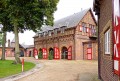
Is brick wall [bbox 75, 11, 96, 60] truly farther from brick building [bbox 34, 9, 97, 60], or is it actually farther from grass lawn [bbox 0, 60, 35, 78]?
grass lawn [bbox 0, 60, 35, 78]

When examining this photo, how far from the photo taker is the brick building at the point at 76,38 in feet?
126

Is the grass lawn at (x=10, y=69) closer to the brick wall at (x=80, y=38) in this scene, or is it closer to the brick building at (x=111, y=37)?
the brick building at (x=111, y=37)

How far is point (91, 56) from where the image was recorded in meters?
37.5

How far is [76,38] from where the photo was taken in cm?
3872

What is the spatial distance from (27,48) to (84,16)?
3654 centimetres

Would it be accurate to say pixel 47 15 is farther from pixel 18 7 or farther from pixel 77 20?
pixel 77 20

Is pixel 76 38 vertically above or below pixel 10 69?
above

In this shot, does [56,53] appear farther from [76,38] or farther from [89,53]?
[89,53]

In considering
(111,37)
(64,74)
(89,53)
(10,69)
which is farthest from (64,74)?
(89,53)

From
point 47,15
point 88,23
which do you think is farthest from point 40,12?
point 88,23

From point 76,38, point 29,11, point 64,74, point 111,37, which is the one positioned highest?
point 29,11

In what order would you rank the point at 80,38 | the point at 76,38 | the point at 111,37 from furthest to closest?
the point at 80,38 → the point at 76,38 → the point at 111,37

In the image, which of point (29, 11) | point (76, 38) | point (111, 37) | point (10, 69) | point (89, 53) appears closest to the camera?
point (111, 37)

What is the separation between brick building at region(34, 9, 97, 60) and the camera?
38469 millimetres
